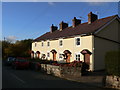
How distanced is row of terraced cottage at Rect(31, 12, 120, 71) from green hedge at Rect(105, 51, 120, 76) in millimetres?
10012

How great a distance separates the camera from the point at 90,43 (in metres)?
20.9

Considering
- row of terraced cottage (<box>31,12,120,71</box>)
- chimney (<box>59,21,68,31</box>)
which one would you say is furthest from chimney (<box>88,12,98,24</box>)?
chimney (<box>59,21,68,31</box>)

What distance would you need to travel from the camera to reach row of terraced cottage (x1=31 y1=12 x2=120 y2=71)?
68.4 ft

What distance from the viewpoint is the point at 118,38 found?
25.2 m

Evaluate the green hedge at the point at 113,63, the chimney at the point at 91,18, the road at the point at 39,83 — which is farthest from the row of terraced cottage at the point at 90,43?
the green hedge at the point at 113,63

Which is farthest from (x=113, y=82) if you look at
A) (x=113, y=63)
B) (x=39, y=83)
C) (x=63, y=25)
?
(x=63, y=25)

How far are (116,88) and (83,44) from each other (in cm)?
1274

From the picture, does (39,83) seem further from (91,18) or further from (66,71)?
(91,18)

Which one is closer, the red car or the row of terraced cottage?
the red car

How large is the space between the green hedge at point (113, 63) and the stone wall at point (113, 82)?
0.30 m

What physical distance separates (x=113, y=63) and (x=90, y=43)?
36.1ft

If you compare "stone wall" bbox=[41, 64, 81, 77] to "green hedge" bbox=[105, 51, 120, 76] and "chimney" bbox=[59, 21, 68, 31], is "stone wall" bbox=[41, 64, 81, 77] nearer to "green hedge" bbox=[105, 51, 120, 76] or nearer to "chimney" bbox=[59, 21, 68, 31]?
"green hedge" bbox=[105, 51, 120, 76]

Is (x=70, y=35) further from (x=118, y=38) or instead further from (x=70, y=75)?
(x=70, y=75)

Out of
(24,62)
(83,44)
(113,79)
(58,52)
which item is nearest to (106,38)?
(83,44)
